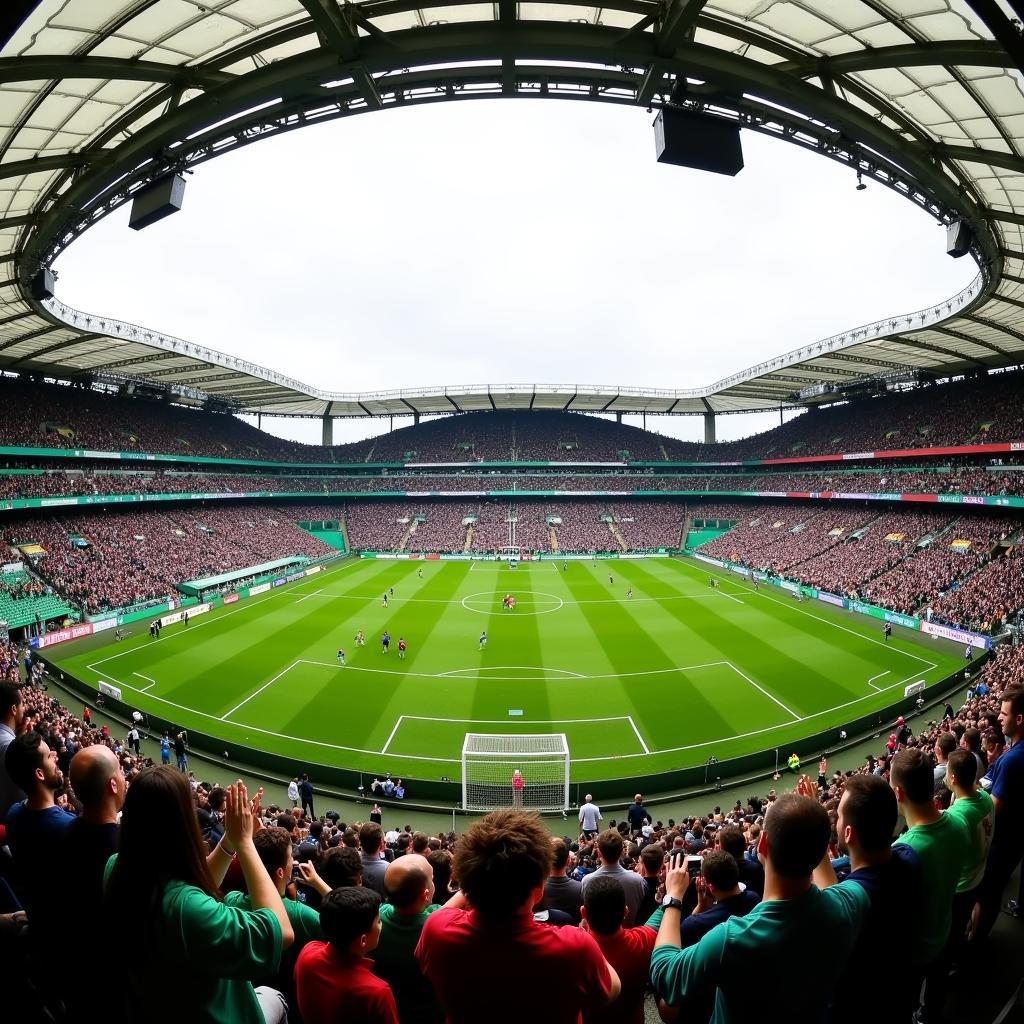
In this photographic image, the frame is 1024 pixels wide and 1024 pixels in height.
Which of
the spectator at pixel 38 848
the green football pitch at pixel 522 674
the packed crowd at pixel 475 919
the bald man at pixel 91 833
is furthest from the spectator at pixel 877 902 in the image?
the green football pitch at pixel 522 674

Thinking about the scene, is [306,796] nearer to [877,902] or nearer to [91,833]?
[91,833]

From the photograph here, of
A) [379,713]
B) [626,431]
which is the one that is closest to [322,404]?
[626,431]

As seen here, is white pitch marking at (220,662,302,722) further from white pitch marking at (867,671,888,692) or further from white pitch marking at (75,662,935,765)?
white pitch marking at (867,671,888,692)

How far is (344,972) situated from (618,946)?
4.83 ft

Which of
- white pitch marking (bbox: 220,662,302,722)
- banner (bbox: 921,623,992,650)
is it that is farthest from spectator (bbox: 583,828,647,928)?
banner (bbox: 921,623,992,650)

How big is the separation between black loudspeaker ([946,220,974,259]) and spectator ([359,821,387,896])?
21.0 meters

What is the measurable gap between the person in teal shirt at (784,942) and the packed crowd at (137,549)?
40.6 metres

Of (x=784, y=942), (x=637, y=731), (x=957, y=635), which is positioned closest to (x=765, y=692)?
(x=637, y=731)

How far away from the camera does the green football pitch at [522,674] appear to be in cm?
2089

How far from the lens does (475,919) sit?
2.38 meters

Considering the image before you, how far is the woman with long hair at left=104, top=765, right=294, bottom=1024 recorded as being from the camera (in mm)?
2320

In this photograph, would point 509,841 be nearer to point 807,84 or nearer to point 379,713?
point 807,84

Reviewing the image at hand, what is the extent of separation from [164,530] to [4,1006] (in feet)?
173

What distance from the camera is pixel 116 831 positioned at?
3.06m
